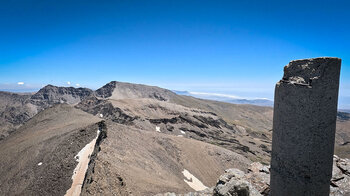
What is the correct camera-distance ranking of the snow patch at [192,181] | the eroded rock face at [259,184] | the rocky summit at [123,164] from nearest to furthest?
1. the eroded rock face at [259,184]
2. the rocky summit at [123,164]
3. the snow patch at [192,181]

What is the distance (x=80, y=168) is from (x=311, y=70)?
23267 millimetres

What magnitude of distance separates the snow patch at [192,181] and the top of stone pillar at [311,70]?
24608 mm

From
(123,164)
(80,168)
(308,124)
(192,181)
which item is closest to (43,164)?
(80,168)

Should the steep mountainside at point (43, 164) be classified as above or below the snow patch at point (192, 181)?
above

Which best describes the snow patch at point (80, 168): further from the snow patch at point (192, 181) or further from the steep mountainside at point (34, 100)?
the steep mountainside at point (34, 100)

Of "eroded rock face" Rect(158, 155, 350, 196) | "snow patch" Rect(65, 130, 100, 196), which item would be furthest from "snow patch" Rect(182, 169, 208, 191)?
"eroded rock face" Rect(158, 155, 350, 196)

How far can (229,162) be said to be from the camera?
1503 inches

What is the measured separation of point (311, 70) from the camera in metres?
4.63

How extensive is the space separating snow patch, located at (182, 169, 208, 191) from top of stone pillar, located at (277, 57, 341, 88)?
24608mm

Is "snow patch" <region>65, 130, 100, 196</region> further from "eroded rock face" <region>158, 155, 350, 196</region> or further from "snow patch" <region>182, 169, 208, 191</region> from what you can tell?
"eroded rock face" <region>158, 155, 350, 196</region>

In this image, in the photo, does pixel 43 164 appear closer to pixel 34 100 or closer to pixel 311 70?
pixel 311 70

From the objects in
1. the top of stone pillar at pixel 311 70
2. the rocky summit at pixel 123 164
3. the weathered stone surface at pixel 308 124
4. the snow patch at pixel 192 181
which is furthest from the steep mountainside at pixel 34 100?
the top of stone pillar at pixel 311 70

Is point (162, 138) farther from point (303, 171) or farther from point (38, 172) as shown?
point (303, 171)

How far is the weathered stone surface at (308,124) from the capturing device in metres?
4.44
